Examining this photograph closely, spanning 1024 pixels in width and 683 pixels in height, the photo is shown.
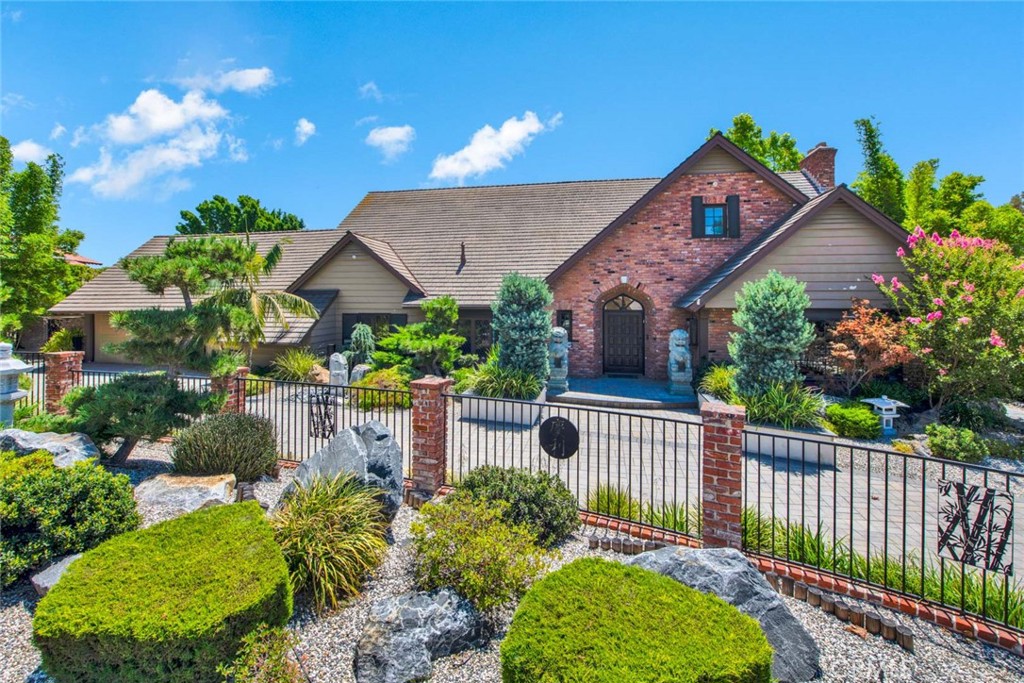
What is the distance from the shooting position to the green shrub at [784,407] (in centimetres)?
950

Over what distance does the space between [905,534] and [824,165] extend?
18.7 meters

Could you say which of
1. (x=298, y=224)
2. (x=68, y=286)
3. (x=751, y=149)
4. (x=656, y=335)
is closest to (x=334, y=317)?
(x=656, y=335)

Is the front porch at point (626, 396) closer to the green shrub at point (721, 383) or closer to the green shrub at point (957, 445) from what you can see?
the green shrub at point (721, 383)

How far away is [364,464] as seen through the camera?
5438mm

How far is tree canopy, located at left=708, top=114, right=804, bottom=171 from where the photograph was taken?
28169 millimetres

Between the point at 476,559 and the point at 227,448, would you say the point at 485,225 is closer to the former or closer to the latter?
the point at 227,448

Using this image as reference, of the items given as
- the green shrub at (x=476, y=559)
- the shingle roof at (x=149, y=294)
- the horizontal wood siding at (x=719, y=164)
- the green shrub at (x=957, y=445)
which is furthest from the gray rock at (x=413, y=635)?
the shingle roof at (x=149, y=294)

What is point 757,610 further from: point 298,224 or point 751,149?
point 298,224

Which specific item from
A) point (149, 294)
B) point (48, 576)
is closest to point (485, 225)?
point (149, 294)

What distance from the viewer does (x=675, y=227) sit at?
15.5 meters

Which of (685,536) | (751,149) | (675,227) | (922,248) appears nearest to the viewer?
(685,536)

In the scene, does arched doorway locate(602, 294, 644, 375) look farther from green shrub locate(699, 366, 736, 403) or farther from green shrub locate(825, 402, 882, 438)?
green shrub locate(825, 402, 882, 438)

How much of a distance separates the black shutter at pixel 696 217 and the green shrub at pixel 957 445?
8688 millimetres

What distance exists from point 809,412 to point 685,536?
6022mm
